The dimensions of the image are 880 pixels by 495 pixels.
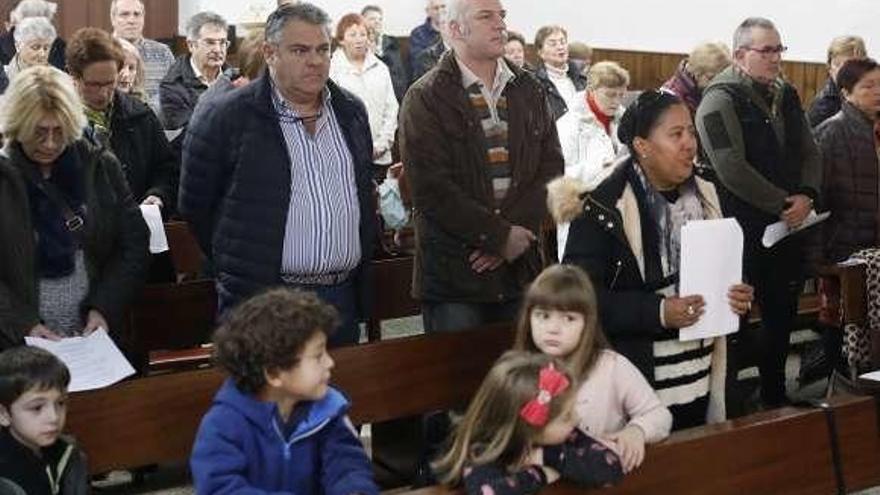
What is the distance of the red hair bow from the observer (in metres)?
2.54

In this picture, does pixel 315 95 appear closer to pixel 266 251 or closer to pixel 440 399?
pixel 266 251

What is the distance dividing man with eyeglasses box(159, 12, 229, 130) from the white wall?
3975 mm

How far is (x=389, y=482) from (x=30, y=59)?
2.86 metres

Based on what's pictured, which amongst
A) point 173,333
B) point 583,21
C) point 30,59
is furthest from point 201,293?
point 583,21

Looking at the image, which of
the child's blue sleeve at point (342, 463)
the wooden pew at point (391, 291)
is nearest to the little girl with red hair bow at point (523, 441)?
the child's blue sleeve at point (342, 463)

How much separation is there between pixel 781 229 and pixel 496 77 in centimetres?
144

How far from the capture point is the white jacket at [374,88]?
804 cm

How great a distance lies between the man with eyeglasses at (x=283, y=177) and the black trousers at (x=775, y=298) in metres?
1.86

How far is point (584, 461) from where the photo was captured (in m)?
2.63

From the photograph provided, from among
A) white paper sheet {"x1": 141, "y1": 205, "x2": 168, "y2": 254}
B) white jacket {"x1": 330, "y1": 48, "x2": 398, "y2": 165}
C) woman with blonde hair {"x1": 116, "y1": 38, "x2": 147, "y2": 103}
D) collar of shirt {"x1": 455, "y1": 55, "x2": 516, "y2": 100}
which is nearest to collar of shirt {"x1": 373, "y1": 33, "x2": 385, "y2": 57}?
white jacket {"x1": 330, "y1": 48, "x2": 398, "y2": 165}

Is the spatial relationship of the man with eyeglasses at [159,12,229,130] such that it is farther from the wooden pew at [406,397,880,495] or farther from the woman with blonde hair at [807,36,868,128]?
the wooden pew at [406,397,880,495]

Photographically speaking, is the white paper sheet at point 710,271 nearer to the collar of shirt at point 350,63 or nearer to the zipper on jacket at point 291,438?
the zipper on jacket at point 291,438

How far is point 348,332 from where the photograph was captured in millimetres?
3826

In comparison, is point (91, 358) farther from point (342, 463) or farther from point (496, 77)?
point (496, 77)
